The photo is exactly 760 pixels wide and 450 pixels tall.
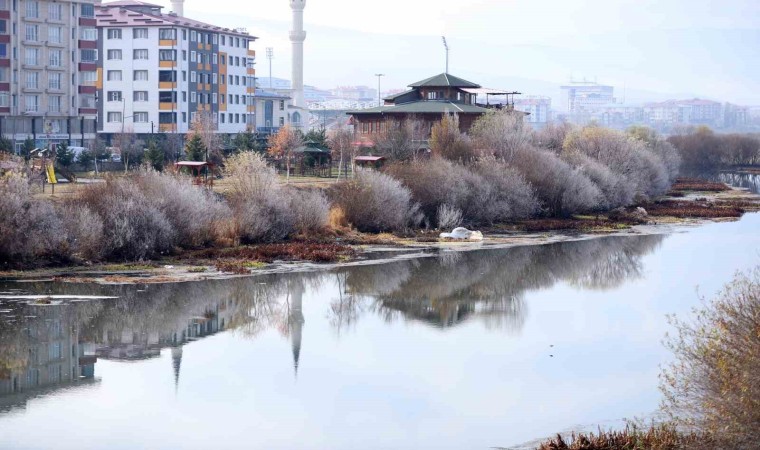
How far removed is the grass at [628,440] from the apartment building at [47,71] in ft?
198

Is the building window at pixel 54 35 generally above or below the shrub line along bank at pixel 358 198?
above

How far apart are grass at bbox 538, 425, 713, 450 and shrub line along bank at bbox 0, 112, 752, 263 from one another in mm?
19857

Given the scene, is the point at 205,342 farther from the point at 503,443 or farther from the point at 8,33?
the point at 8,33

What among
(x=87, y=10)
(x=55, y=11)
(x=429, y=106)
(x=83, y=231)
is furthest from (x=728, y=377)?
(x=87, y=10)

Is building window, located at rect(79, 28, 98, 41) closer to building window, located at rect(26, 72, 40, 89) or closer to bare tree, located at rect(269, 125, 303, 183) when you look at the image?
building window, located at rect(26, 72, 40, 89)

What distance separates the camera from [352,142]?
72.5m

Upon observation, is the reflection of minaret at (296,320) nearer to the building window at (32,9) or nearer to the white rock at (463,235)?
the white rock at (463,235)

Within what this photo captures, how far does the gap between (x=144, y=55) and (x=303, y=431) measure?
77.4m

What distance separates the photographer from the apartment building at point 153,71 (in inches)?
3600

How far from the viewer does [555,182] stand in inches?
2190

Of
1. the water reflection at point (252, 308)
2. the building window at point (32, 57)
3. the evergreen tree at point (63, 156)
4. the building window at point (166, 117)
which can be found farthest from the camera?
the building window at point (166, 117)

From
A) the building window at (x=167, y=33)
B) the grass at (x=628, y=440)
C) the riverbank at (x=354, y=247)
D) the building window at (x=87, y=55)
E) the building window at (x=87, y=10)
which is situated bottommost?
the grass at (x=628, y=440)

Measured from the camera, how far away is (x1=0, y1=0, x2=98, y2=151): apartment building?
7388cm

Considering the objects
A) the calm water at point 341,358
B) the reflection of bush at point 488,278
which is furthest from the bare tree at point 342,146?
the calm water at point 341,358
